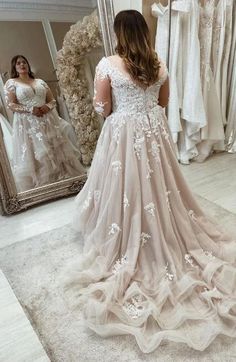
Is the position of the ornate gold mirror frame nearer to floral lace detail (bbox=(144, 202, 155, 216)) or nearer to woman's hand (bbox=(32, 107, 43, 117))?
woman's hand (bbox=(32, 107, 43, 117))

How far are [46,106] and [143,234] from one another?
1.25 m

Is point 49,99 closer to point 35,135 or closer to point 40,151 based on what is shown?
point 35,135

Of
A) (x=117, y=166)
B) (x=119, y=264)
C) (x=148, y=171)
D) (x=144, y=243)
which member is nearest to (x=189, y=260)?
(x=144, y=243)

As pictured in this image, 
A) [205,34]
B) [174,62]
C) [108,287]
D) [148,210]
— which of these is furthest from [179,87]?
[108,287]

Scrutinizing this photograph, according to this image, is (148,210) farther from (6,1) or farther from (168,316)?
(6,1)

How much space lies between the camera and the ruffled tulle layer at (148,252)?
48.9 inches

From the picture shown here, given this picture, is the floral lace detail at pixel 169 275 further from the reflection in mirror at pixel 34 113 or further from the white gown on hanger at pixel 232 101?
the white gown on hanger at pixel 232 101

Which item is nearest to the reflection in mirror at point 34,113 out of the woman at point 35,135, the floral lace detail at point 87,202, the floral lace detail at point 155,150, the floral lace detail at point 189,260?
the woman at point 35,135

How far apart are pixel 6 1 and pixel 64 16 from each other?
1.23 feet

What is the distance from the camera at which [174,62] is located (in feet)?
8.53

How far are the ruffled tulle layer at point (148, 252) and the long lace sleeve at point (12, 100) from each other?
81 cm

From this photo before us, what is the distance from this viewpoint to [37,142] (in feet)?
7.41

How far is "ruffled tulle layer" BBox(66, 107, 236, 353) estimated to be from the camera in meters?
1.24

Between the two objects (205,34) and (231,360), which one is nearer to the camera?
(231,360)
